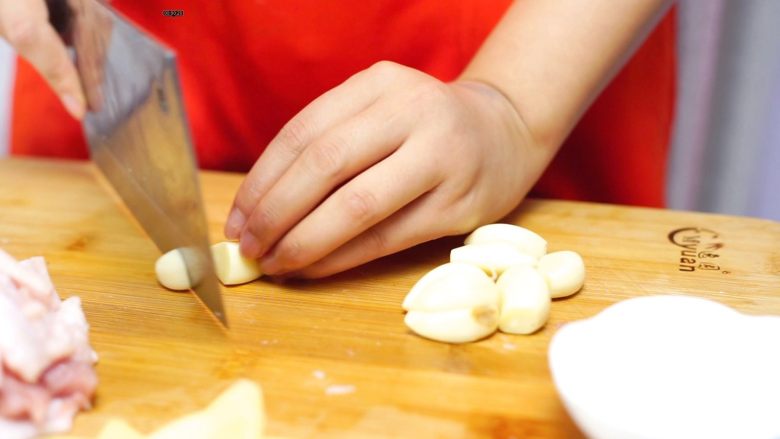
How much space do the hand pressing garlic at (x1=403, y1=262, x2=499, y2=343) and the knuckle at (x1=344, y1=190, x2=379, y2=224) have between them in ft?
0.33

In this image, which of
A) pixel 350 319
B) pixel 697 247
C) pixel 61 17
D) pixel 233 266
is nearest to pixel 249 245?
pixel 233 266

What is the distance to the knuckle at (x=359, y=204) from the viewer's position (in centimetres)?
86

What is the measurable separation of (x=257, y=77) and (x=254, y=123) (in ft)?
0.25

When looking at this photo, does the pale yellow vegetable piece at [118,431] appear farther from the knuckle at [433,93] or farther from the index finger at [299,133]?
the knuckle at [433,93]

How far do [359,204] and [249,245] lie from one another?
0.13 m

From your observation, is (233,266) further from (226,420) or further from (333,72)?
(333,72)

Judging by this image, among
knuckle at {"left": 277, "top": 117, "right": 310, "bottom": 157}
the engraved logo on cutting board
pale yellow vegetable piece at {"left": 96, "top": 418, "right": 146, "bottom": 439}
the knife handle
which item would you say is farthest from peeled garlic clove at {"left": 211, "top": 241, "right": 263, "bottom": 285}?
the engraved logo on cutting board

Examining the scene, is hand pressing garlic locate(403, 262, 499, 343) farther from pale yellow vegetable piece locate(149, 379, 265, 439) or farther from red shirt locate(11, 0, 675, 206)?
red shirt locate(11, 0, 675, 206)

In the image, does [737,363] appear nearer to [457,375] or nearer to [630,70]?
[457,375]

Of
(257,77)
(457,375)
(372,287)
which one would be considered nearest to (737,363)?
(457,375)

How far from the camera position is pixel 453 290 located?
0.81 m

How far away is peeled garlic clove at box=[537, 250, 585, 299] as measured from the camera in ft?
2.85

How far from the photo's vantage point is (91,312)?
880 mm

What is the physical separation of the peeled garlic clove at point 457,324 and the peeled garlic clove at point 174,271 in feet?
0.85
